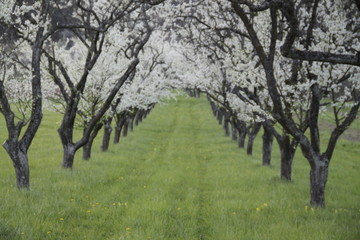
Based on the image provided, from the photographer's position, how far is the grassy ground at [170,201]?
830 cm

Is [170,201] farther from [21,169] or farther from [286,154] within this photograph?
[286,154]

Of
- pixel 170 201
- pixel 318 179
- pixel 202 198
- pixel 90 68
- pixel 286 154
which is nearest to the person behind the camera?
pixel 318 179

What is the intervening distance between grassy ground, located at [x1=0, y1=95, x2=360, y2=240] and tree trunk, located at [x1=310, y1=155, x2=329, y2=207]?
371mm

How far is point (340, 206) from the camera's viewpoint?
38.8 feet

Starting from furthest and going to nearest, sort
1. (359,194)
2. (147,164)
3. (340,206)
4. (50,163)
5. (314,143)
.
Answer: (147,164)
(50,163)
(359,194)
(340,206)
(314,143)

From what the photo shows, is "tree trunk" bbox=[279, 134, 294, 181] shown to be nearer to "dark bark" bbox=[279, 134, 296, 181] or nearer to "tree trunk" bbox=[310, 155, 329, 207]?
"dark bark" bbox=[279, 134, 296, 181]

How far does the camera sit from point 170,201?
1119 centimetres

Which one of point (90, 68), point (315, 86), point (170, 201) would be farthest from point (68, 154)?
point (315, 86)

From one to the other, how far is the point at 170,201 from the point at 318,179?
14.4ft

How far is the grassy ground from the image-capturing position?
8.30 meters

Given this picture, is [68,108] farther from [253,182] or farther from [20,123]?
[253,182]

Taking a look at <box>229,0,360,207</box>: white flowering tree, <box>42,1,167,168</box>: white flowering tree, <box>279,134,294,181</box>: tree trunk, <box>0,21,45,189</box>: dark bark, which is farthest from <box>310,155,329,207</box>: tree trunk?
<box>0,21,45,189</box>: dark bark

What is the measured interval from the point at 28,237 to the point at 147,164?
1184cm

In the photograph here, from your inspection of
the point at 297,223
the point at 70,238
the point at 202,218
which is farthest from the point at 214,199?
the point at 70,238
